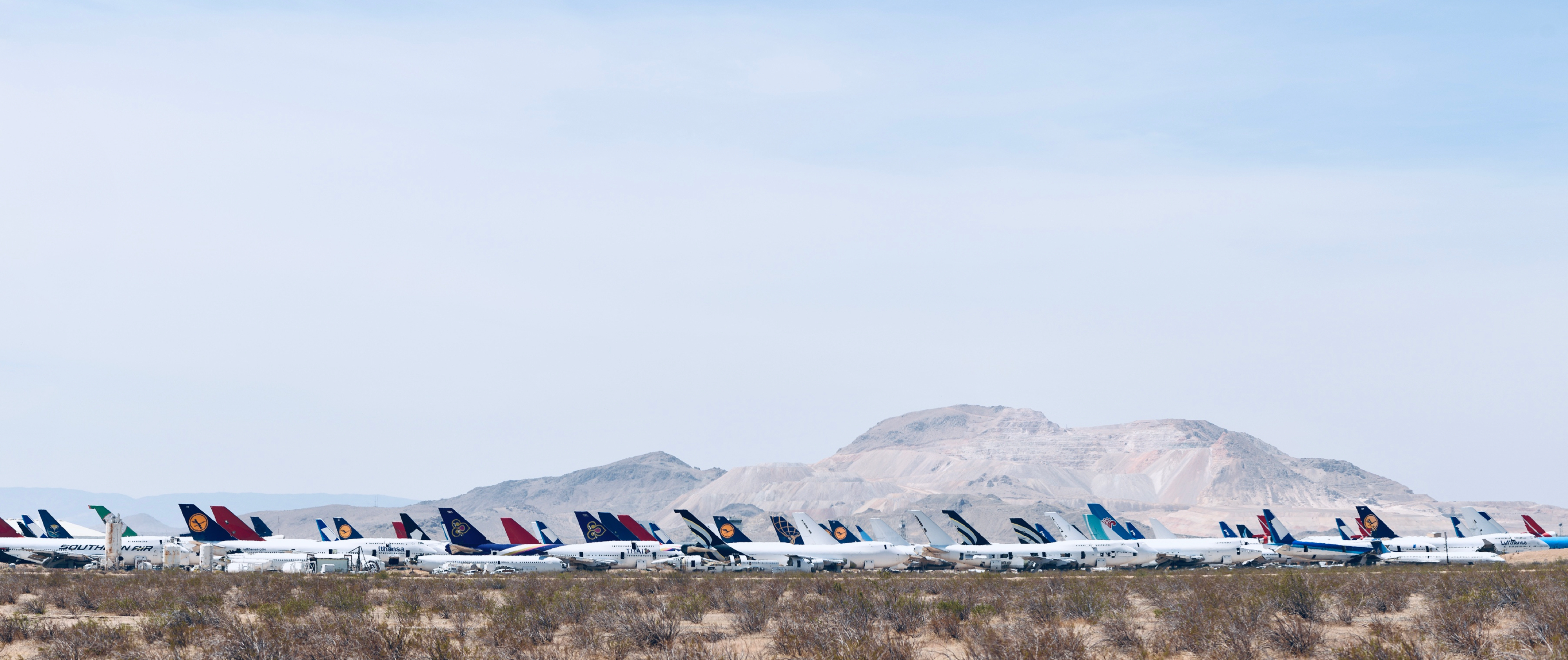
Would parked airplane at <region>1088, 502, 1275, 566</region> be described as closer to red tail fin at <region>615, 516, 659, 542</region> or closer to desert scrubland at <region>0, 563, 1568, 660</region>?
desert scrubland at <region>0, 563, 1568, 660</region>

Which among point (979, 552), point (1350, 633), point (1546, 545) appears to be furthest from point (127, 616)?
point (1546, 545)

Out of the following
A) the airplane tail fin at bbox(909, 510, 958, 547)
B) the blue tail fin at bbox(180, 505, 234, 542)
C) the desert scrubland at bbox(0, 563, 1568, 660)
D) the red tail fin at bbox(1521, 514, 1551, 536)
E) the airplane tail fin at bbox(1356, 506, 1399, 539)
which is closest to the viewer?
the desert scrubland at bbox(0, 563, 1568, 660)

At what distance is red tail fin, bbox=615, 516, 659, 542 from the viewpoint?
86500 millimetres

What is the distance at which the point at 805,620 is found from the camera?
31.6 m

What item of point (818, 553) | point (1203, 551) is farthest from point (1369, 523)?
point (818, 553)

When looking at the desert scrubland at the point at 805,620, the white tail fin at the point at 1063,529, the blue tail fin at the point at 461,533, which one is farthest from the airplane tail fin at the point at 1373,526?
the blue tail fin at the point at 461,533

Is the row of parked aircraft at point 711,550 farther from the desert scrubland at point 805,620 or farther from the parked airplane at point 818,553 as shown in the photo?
the desert scrubland at point 805,620

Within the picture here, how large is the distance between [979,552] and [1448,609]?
43.0m

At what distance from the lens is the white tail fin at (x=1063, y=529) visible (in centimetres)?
8769

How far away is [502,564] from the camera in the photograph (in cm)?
7519

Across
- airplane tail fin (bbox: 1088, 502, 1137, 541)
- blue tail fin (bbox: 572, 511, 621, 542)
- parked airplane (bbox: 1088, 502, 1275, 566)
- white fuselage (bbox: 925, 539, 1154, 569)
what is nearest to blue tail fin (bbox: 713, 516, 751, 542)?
blue tail fin (bbox: 572, 511, 621, 542)

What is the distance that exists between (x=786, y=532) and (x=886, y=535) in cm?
1375

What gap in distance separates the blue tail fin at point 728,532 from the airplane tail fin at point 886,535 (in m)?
9.34

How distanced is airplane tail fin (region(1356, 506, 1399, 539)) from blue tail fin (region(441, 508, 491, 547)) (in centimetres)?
7480
